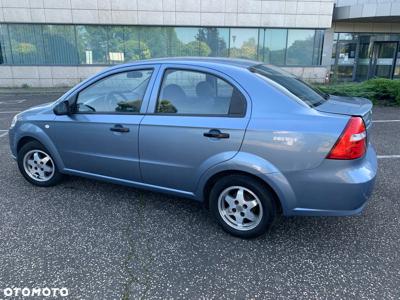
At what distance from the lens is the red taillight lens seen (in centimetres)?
256

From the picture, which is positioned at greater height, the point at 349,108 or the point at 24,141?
the point at 349,108

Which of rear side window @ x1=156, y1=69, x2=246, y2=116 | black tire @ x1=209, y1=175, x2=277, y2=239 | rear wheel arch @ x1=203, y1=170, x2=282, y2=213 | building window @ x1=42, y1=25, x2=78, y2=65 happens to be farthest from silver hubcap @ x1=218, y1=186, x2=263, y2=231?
building window @ x1=42, y1=25, x2=78, y2=65

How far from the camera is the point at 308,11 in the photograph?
15766mm

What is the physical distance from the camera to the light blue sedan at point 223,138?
8.63 feet

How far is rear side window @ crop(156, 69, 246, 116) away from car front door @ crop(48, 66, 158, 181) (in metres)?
0.21

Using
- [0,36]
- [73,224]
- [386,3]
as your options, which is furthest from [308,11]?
[73,224]

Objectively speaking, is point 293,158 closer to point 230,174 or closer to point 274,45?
point 230,174

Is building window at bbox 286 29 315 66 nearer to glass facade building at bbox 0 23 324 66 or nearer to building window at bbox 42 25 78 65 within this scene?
glass facade building at bbox 0 23 324 66

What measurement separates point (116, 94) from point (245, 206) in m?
1.84

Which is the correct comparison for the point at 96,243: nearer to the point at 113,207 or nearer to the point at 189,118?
the point at 113,207

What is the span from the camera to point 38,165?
13.5 feet

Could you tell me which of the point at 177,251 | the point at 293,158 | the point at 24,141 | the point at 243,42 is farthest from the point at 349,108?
the point at 243,42

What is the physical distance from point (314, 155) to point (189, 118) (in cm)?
117

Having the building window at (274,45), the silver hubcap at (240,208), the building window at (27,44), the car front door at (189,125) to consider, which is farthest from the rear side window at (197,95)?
the building window at (27,44)
